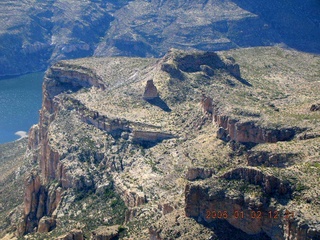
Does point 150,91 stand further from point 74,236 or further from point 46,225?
point 74,236

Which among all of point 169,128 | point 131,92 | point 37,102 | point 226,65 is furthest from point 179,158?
point 37,102

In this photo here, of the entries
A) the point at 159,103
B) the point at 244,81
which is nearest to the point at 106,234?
the point at 159,103

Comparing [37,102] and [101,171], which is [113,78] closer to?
[101,171]

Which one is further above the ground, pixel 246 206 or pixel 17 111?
pixel 17 111

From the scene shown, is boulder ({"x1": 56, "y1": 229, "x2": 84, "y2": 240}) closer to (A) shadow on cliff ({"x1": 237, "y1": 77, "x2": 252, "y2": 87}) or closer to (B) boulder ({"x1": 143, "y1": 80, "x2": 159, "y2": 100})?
(B) boulder ({"x1": 143, "y1": 80, "x2": 159, "y2": 100})

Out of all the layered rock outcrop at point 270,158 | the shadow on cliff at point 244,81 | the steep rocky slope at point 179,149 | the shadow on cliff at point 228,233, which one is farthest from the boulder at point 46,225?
the shadow on cliff at point 244,81

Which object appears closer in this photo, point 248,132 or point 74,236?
point 74,236

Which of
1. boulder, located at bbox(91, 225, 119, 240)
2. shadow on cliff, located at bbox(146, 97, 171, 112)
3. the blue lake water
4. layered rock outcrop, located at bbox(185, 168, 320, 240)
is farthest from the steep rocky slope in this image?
the blue lake water

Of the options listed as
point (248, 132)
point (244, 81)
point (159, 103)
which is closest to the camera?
point (248, 132)
